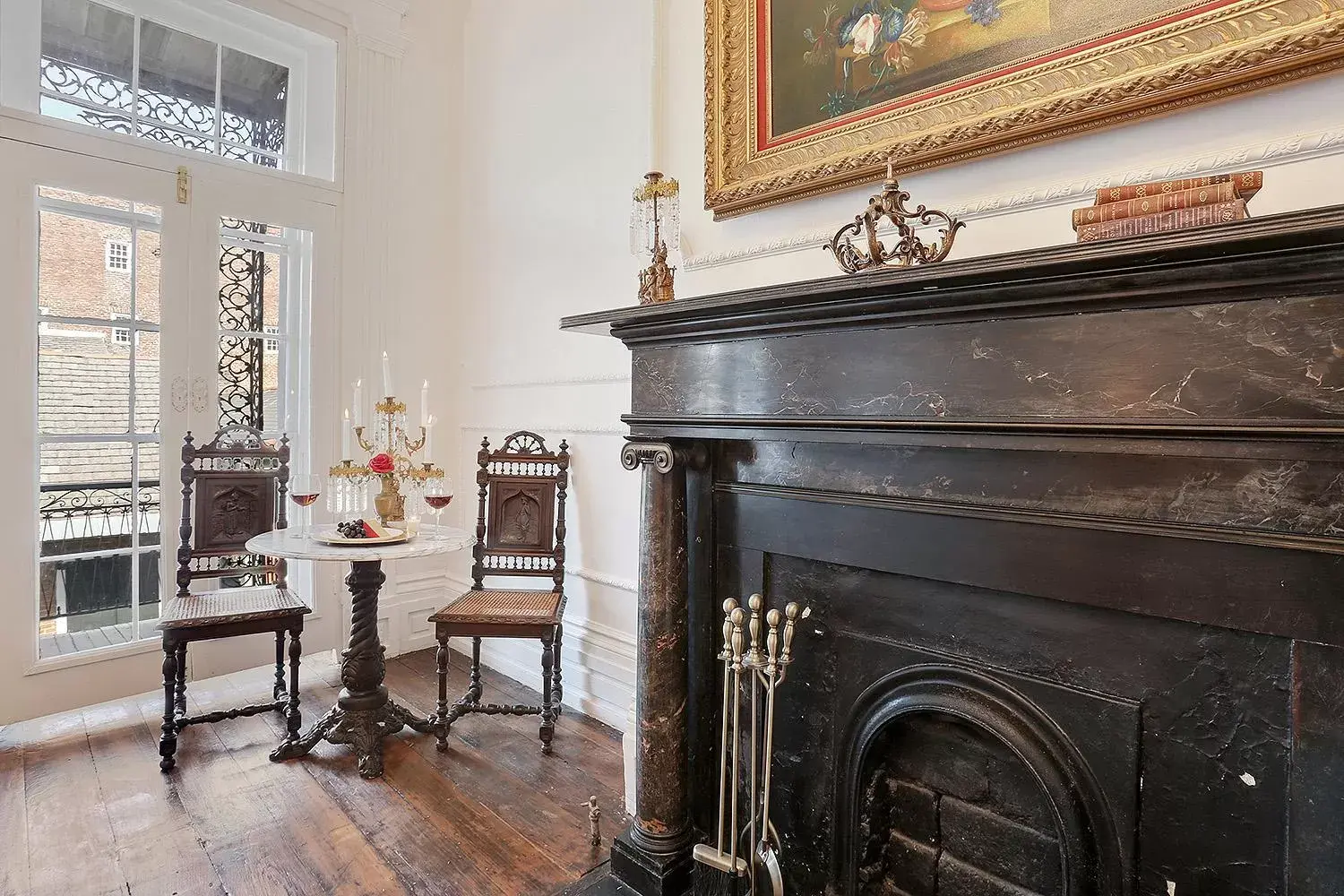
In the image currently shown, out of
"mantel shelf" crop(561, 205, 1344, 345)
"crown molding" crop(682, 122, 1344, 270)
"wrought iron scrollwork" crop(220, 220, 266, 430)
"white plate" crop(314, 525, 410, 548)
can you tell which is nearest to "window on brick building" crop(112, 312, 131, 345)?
"wrought iron scrollwork" crop(220, 220, 266, 430)

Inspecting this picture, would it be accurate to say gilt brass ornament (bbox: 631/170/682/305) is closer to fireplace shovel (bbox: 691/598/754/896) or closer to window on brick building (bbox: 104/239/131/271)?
fireplace shovel (bbox: 691/598/754/896)

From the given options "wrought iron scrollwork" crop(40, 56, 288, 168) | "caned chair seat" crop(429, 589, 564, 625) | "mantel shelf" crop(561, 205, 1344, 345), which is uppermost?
"wrought iron scrollwork" crop(40, 56, 288, 168)

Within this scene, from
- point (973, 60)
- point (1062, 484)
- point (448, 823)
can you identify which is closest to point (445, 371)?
point (448, 823)

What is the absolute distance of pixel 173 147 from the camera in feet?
9.77

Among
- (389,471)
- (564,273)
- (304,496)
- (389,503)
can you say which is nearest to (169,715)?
(304,496)

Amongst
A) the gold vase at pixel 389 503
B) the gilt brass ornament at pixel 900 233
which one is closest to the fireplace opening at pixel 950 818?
the gilt brass ornament at pixel 900 233

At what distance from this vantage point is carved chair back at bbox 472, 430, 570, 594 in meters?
2.96

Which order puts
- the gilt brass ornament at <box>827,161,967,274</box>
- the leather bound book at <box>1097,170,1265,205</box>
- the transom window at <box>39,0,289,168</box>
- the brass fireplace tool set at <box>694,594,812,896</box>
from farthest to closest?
the transom window at <box>39,0,289,168</box> → the brass fireplace tool set at <box>694,594,812,896</box> → the gilt brass ornament at <box>827,161,967,274</box> → the leather bound book at <box>1097,170,1265,205</box>

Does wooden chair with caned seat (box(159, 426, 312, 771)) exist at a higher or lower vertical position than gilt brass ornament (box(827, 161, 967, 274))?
lower

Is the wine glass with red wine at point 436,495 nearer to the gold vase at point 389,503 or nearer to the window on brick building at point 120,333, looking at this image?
the gold vase at point 389,503

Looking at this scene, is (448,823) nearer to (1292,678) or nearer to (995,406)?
(995,406)

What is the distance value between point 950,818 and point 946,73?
1.83m

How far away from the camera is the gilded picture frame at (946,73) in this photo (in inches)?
49.7

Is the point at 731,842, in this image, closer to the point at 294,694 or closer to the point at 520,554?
the point at 520,554
